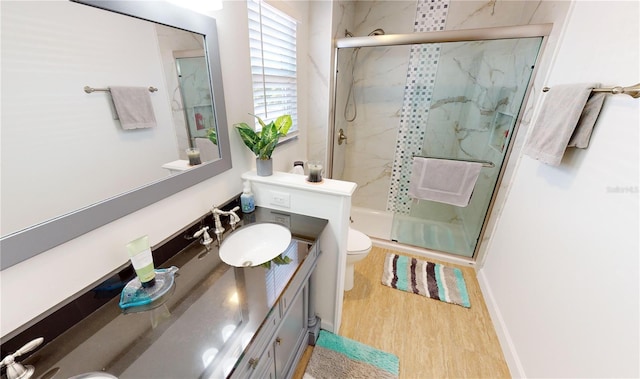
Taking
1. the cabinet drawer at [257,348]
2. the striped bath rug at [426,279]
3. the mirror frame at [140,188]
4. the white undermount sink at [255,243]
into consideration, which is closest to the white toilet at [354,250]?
the striped bath rug at [426,279]

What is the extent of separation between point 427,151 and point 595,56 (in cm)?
125

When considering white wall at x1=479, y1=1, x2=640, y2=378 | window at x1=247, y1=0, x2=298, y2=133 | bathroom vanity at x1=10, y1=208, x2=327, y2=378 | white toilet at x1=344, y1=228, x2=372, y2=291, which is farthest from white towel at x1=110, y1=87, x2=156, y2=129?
white wall at x1=479, y1=1, x2=640, y2=378

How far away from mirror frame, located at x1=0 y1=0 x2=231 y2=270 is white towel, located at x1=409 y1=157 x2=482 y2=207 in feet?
5.48

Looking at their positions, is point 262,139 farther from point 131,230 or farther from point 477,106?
point 477,106

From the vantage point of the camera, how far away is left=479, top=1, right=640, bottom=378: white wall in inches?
33.2

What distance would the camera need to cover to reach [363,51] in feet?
8.16

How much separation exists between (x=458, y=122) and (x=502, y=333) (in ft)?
5.84

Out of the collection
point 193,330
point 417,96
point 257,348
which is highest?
point 417,96

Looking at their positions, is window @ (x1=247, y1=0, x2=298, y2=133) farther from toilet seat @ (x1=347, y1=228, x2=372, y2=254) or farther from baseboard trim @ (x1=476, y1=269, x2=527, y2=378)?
baseboard trim @ (x1=476, y1=269, x2=527, y2=378)

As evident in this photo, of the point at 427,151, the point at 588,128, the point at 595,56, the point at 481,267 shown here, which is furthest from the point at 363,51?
the point at 481,267

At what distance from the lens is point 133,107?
790 mm

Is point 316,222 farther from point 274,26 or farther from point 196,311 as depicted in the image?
point 274,26

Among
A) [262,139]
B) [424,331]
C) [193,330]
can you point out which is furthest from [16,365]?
[424,331]

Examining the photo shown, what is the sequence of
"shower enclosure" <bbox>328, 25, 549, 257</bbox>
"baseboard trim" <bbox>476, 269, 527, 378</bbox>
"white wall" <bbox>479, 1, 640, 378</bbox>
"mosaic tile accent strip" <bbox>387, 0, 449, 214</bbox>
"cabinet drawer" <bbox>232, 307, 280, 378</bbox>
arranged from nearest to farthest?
"cabinet drawer" <bbox>232, 307, 280, 378</bbox>, "white wall" <bbox>479, 1, 640, 378</bbox>, "baseboard trim" <bbox>476, 269, 527, 378</bbox>, "shower enclosure" <bbox>328, 25, 549, 257</bbox>, "mosaic tile accent strip" <bbox>387, 0, 449, 214</bbox>
